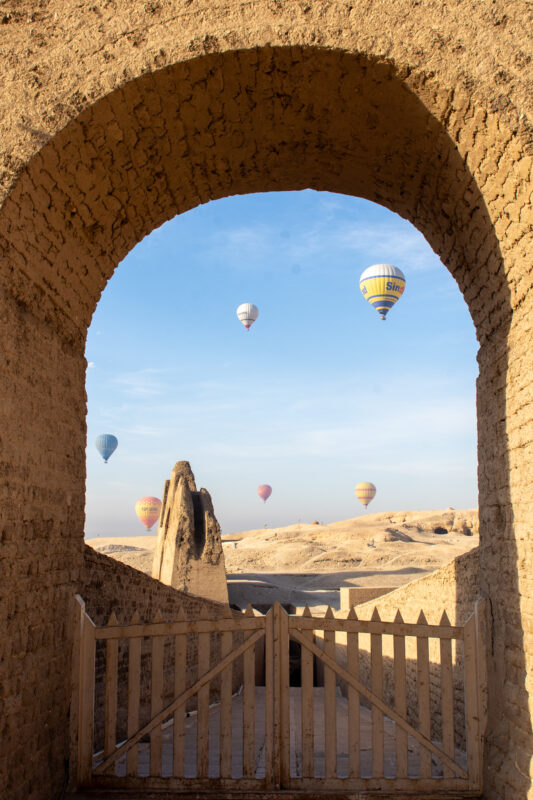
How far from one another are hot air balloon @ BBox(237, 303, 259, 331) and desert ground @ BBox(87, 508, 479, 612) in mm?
14125

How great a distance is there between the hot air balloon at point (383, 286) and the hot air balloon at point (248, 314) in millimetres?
13609

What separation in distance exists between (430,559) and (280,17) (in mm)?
31137

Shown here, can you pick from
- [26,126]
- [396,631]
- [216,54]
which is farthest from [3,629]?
[216,54]

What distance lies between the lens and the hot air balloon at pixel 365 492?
181 feet

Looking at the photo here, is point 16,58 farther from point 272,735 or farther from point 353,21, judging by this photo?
point 272,735

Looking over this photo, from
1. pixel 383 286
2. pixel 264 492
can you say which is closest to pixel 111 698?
pixel 383 286

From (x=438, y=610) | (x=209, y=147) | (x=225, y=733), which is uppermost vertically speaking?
(x=209, y=147)

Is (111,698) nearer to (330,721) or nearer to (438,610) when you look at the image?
(330,721)

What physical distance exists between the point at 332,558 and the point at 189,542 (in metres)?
19.9

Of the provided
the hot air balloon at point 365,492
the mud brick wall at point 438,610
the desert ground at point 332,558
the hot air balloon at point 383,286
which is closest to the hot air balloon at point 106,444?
the desert ground at point 332,558

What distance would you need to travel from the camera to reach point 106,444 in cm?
4975

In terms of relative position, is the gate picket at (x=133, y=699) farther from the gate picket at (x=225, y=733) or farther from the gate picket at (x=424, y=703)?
the gate picket at (x=424, y=703)

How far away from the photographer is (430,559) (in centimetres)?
3269

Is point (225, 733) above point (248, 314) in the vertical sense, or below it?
below
